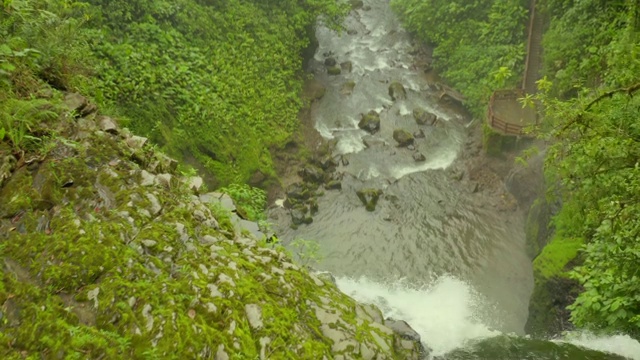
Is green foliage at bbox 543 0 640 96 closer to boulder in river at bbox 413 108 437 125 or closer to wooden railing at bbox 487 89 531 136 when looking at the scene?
wooden railing at bbox 487 89 531 136

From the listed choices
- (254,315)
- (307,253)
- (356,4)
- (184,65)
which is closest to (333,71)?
(356,4)

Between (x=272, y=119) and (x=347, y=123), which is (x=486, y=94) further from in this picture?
(x=272, y=119)

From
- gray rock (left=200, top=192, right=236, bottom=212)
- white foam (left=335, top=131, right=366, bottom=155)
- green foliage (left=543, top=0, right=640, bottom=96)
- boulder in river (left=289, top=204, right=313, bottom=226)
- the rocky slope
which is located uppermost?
green foliage (left=543, top=0, right=640, bottom=96)

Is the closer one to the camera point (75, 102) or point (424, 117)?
point (75, 102)

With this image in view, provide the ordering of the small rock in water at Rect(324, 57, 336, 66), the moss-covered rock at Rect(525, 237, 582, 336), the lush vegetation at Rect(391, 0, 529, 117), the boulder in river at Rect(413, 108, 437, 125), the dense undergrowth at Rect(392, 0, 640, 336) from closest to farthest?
1. the dense undergrowth at Rect(392, 0, 640, 336)
2. the moss-covered rock at Rect(525, 237, 582, 336)
3. the lush vegetation at Rect(391, 0, 529, 117)
4. the boulder in river at Rect(413, 108, 437, 125)
5. the small rock in water at Rect(324, 57, 336, 66)

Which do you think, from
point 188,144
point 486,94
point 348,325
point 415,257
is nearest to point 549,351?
point 348,325

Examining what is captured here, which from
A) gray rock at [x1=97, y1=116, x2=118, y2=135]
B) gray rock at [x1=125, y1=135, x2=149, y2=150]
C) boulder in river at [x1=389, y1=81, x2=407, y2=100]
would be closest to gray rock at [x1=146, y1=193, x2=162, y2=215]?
gray rock at [x1=125, y1=135, x2=149, y2=150]

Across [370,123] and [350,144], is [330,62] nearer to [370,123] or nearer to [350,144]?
[370,123]
